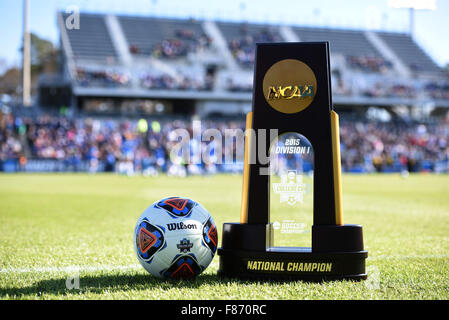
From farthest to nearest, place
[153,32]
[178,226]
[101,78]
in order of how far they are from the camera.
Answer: [153,32]
[101,78]
[178,226]

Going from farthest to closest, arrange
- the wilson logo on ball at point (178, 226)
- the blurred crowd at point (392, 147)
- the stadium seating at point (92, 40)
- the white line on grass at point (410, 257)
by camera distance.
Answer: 1. the stadium seating at point (92, 40)
2. the blurred crowd at point (392, 147)
3. the white line on grass at point (410, 257)
4. the wilson logo on ball at point (178, 226)

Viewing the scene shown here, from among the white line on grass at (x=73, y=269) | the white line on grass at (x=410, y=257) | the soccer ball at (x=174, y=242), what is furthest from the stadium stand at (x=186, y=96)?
the soccer ball at (x=174, y=242)

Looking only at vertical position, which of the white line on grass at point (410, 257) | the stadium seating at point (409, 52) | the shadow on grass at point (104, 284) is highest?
the stadium seating at point (409, 52)

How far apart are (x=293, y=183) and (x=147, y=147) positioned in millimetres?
37850

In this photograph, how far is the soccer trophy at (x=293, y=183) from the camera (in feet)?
15.9

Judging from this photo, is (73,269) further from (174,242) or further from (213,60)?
(213,60)

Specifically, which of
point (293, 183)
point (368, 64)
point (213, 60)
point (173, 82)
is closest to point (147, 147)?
point (173, 82)

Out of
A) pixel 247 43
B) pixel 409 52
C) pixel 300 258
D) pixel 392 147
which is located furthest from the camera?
pixel 409 52

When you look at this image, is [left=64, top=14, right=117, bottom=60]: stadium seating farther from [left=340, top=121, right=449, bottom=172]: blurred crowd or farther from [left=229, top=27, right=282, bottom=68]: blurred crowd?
[left=340, top=121, right=449, bottom=172]: blurred crowd

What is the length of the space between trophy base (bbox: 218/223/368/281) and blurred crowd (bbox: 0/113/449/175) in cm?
3247

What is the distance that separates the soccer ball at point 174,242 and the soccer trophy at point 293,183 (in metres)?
0.26

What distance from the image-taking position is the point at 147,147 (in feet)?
139

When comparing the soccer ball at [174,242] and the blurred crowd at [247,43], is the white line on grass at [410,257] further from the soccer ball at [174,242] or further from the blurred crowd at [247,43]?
the blurred crowd at [247,43]

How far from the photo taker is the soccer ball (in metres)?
4.88
